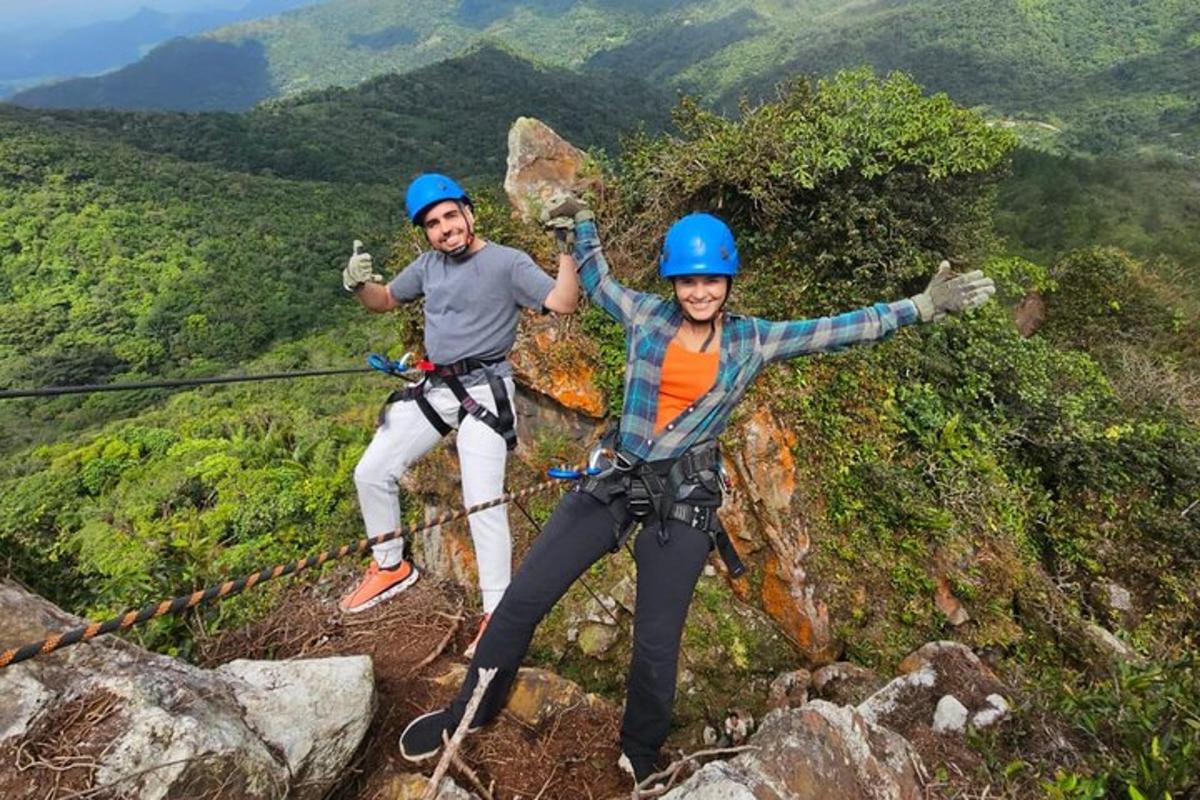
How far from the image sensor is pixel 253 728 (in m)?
2.68

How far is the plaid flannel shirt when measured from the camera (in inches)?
124

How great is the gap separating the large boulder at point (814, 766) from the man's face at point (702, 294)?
6.20 ft

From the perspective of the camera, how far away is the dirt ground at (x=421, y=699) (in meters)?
3.06

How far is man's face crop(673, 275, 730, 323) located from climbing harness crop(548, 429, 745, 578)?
0.66 meters

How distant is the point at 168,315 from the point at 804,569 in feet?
265

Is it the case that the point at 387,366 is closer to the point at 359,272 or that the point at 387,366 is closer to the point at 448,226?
the point at 359,272

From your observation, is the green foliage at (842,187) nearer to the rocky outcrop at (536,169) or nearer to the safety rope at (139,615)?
the rocky outcrop at (536,169)

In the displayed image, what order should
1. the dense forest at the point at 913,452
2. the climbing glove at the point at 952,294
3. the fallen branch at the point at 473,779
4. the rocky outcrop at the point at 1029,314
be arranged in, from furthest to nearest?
the rocky outcrop at the point at 1029,314 → the dense forest at the point at 913,452 → the climbing glove at the point at 952,294 → the fallen branch at the point at 473,779

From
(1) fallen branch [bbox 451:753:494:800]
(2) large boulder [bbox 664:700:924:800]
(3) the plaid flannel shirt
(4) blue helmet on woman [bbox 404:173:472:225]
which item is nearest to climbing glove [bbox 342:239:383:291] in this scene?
(4) blue helmet on woman [bbox 404:173:472:225]

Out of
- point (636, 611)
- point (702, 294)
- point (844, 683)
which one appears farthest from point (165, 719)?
point (844, 683)

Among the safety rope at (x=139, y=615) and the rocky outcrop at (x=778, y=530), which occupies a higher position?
the safety rope at (x=139, y=615)

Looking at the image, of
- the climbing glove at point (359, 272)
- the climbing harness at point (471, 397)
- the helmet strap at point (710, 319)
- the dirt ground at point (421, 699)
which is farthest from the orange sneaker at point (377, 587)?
the helmet strap at point (710, 319)

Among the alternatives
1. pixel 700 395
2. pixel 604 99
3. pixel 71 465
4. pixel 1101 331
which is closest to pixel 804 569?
pixel 700 395

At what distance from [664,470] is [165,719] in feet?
7.32
